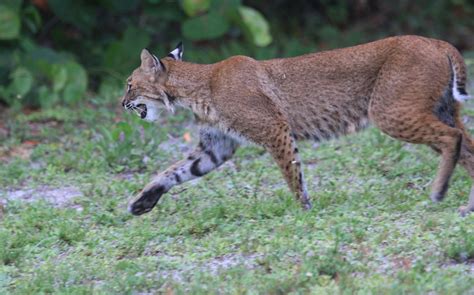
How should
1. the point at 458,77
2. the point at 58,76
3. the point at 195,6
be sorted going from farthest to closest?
1. the point at 195,6
2. the point at 58,76
3. the point at 458,77

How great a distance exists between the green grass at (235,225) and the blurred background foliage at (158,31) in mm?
1921

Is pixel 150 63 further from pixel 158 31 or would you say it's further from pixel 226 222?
pixel 158 31

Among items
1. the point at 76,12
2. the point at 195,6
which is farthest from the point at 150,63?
the point at 76,12

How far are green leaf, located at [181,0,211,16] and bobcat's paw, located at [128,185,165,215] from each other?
15.9 feet

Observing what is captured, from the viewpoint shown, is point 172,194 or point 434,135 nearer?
point 434,135

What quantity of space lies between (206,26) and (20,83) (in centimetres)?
231

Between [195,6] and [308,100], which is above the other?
[195,6]

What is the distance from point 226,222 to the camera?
6344 millimetres

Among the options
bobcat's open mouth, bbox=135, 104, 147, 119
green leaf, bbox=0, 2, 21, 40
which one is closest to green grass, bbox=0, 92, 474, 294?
bobcat's open mouth, bbox=135, 104, 147, 119

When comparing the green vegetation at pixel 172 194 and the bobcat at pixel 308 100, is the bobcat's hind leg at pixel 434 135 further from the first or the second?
the green vegetation at pixel 172 194

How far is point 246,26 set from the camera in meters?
11.7

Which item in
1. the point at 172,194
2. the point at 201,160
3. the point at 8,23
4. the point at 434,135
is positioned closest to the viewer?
the point at 434,135

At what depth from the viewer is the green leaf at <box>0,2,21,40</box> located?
10625mm

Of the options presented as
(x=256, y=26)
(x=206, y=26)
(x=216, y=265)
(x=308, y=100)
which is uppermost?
(x=206, y=26)
